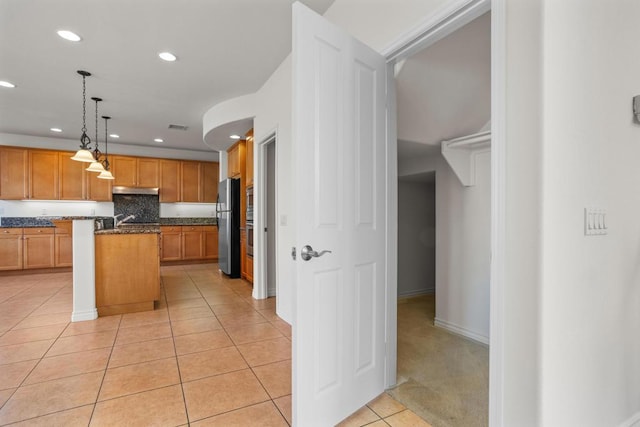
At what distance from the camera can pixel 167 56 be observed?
126 inches

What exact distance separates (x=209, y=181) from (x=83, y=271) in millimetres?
4435

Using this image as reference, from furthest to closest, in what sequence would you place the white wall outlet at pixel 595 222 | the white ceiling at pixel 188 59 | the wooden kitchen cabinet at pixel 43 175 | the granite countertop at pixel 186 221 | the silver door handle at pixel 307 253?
1. the granite countertop at pixel 186 221
2. the wooden kitchen cabinet at pixel 43 175
3. the white ceiling at pixel 188 59
4. the silver door handle at pixel 307 253
5. the white wall outlet at pixel 595 222

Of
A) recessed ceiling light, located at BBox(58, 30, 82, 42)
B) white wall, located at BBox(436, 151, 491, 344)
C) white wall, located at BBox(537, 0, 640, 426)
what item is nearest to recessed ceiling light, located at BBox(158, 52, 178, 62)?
recessed ceiling light, located at BBox(58, 30, 82, 42)

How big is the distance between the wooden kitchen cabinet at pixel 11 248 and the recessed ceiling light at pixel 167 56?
5025 millimetres

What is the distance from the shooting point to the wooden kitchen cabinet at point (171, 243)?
6953mm

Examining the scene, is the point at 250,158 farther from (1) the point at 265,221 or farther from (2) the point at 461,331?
(2) the point at 461,331

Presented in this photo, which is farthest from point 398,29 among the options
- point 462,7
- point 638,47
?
point 638,47

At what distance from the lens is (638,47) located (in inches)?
66.1

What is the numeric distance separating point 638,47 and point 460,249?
1861 millimetres

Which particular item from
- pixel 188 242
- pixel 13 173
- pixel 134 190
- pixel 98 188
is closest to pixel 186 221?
pixel 188 242

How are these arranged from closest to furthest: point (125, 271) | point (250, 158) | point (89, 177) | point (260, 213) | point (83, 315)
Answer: point (83, 315)
point (125, 271)
point (260, 213)
point (250, 158)
point (89, 177)

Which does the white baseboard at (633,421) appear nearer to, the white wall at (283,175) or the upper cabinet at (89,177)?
the white wall at (283,175)

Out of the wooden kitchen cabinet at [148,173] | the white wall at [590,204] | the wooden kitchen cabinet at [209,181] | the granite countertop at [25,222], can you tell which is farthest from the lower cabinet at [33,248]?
the white wall at [590,204]

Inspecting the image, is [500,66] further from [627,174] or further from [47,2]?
[47,2]
